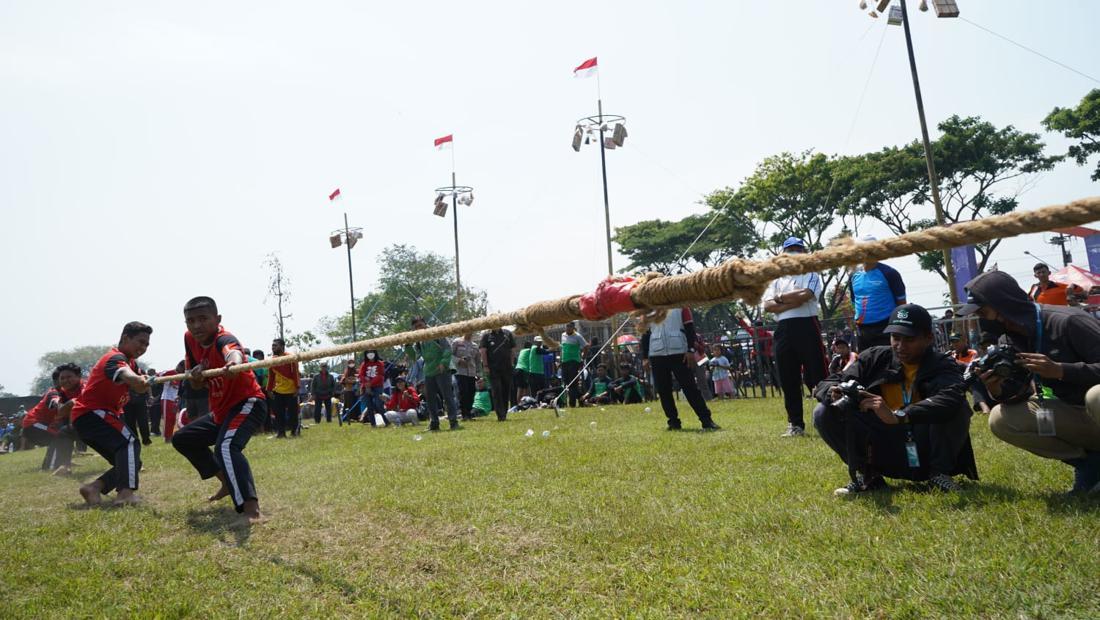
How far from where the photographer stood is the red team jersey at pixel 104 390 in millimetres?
6680

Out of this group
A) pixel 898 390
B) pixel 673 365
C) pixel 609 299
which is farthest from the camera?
pixel 673 365

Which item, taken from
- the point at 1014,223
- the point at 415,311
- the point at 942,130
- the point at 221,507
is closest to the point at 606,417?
the point at 221,507

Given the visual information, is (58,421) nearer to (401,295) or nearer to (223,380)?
(223,380)

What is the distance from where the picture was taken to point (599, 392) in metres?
16.6

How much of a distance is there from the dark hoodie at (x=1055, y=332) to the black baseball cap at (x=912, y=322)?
28 cm

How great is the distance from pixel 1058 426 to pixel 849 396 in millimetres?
1013

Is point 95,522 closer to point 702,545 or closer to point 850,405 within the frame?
point 702,545

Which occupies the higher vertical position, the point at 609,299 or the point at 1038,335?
the point at 609,299

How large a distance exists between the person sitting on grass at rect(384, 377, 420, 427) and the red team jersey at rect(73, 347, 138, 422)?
26.1 feet

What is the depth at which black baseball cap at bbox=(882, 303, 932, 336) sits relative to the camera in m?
4.17

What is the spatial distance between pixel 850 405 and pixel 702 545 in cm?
135

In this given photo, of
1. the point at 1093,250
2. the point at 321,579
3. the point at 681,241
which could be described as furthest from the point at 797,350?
the point at 681,241

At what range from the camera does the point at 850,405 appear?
430 cm

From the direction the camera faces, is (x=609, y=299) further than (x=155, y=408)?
No
